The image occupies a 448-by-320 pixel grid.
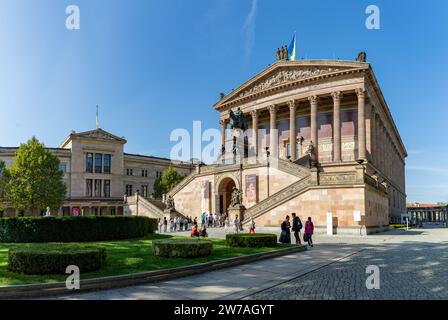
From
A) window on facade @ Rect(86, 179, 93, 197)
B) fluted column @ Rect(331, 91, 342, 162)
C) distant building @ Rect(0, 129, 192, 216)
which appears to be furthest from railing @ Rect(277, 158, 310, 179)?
window on facade @ Rect(86, 179, 93, 197)

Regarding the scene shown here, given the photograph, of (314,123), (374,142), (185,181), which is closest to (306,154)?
(314,123)

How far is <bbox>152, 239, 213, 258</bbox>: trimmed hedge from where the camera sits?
15.2m

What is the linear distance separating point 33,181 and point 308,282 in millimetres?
54646

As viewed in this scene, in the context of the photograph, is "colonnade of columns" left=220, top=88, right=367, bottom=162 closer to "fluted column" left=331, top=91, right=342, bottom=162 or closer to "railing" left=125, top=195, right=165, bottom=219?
"fluted column" left=331, top=91, right=342, bottom=162

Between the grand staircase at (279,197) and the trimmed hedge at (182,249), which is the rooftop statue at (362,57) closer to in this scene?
the grand staircase at (279,197)

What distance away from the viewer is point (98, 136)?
80938 mm

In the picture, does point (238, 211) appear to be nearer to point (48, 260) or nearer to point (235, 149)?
point (235, 149)

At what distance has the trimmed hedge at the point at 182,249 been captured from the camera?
A: 599 inches

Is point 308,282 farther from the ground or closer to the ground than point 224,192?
closer to the ground

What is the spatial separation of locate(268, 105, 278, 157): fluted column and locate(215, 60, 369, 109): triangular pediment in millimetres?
3480

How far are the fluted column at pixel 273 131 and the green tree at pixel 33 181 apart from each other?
1361 inches
